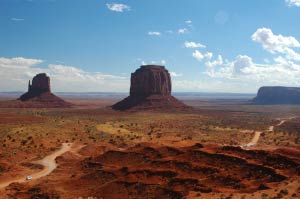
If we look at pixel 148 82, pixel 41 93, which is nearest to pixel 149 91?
pixel 148 82

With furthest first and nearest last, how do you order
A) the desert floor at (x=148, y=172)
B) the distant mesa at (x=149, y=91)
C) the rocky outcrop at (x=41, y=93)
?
the rocky outcrop at (x=41, y=93), the distant mesa at (x=149, y=91), the desert floor at (x=148, y=172)

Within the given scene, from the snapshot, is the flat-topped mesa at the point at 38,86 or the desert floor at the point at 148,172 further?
the flat-topped mesa at the point at 38,86

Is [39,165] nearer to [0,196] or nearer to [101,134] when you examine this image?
[0,196]

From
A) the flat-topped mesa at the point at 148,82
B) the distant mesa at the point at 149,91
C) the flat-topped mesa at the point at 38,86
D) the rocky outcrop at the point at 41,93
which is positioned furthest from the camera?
the flat-topped mesa at the point at 38,86

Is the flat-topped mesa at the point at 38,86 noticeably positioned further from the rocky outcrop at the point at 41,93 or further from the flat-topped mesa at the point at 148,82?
the flat-topped mesa at the point at 148,82

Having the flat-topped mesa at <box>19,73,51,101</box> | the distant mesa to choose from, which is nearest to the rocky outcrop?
the flat-topped mesa at <box>19,73,51,101</box>

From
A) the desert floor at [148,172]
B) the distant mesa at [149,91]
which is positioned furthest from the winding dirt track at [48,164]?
the distant mesa at [149,91]

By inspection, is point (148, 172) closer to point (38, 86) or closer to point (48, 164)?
point (48, 164)

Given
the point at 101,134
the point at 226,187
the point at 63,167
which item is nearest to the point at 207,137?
the point at 101,134
